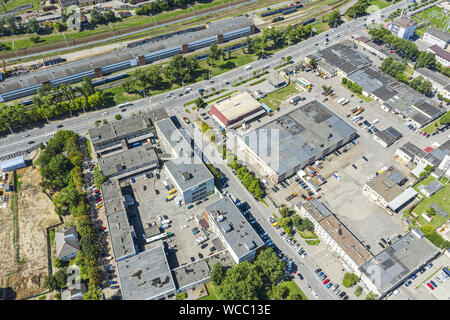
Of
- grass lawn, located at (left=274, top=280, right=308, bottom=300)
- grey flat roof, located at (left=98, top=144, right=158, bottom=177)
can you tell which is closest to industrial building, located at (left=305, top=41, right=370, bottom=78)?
grey flat roof, located at (left=98, top=144, right=158, bottom=177)

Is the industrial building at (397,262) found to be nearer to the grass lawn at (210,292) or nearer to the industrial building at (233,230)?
the industrial building at (233,230)

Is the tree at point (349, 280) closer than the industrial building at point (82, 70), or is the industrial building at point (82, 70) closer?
the tree at point (349, 280)

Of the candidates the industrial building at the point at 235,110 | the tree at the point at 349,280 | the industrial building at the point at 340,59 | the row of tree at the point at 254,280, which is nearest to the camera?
the row of tree at the point at 254,280

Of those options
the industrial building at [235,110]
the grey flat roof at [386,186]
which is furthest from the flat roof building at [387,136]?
the industrial building at [235,110]

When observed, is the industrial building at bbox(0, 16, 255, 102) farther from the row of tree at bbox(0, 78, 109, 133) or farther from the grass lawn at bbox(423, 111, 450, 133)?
the grass lawn at bbox(423, 111, 450, 133)

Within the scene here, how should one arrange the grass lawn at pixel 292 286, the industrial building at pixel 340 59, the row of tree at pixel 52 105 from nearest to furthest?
the grass lawn at pixel 292 286, the row of tree at pixel 52 105, the industrial building at pixel 340 59

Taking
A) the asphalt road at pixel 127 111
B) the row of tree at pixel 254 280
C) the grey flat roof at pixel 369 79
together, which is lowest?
the row of tree at pixel 254 280

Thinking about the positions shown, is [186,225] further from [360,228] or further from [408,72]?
[408,72]
